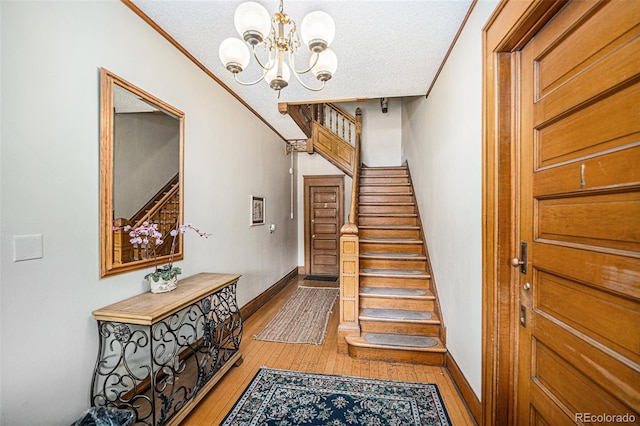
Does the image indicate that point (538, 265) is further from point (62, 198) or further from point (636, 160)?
point (62, 198)

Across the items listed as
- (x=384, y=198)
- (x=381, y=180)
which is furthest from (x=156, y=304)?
(x=381, y=180)

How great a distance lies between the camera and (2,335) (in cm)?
116

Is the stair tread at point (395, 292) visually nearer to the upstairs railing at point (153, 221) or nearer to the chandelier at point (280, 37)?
the upstairs railing at point (153, 221)

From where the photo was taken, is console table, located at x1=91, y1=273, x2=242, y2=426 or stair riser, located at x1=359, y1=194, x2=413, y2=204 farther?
stair riser, located at x1=359, y1=194, x2=413, y2=204

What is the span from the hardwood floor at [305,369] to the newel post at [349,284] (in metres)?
0.22

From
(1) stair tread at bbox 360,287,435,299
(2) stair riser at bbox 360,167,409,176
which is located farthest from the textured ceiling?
(1) stair tread at bbox 360,287,435,299

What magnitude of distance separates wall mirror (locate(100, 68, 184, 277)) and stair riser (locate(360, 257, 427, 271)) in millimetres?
2020

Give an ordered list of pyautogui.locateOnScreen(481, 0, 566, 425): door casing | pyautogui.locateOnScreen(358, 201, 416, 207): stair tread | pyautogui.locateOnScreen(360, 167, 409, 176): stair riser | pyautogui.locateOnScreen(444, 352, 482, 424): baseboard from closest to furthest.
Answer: pyautogui.locateOnScreen(481, 0, 566, 425): door casing
pyautogui.locateOnScreen(444, 352, 482, 424): baseboard
pyautogui.locateOnScreen(358, 201, 416, 207): stair tread
pyautogui.locateOnScreen(360, 167, 409, 176): stair riser

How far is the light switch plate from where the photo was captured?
3.97 feet

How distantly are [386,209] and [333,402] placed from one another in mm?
2885

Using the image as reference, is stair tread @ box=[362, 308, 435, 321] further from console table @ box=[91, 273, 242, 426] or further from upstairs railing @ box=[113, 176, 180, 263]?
upstairs railing @ box=[113, 176, 180, 263]

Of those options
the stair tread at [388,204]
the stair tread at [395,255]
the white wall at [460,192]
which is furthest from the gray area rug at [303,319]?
the stair tread at [388,204]

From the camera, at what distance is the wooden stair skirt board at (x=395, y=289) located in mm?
2445

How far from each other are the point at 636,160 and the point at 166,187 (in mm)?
2469
